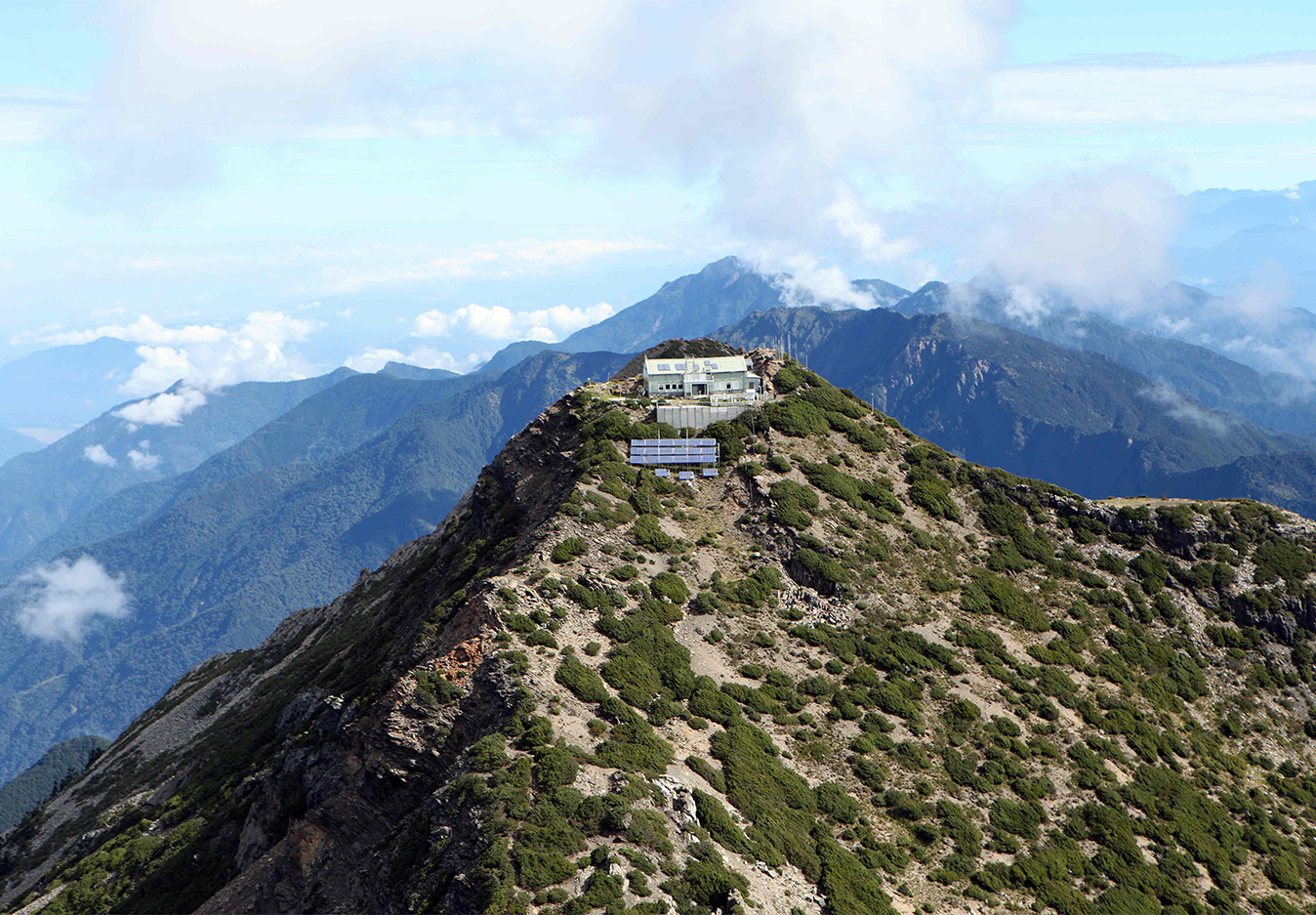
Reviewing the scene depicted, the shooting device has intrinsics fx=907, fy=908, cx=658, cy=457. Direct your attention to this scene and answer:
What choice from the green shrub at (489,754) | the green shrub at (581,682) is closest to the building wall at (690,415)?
the green shrub at (581,682)

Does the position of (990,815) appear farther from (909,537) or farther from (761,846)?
(909,537)

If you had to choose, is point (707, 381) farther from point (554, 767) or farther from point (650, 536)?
point (554, 767)

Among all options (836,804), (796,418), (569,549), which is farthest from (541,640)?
(796,418)

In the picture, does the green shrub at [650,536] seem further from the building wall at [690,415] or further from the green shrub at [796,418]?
the green shrub at [796,418]

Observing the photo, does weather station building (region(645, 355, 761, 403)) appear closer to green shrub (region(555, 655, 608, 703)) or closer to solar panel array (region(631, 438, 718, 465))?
solar panel array (region(631, 438, 718, 465))

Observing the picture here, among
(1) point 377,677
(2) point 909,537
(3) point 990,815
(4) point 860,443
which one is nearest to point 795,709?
(3) point 990,815

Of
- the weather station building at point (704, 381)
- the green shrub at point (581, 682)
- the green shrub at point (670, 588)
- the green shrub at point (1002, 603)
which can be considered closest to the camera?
the green shrub at point (581, 682)

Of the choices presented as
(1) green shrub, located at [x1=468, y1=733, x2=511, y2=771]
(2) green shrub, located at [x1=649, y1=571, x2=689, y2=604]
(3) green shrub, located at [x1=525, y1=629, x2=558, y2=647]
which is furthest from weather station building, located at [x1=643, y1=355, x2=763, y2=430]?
(1) green shrub, located at [x1=468, y1=733, x2=511, y2=771]
